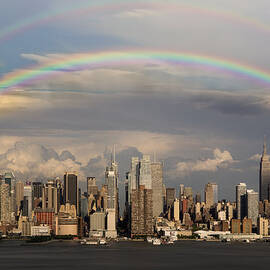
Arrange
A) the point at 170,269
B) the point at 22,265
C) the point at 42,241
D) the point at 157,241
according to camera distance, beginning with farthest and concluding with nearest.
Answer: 1. the point at 42,241
2. the point at 157,241
3. the point at 22,265
4. the point at 170,269

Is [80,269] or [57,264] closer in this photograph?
[80,269]

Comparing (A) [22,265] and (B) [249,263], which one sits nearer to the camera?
(A) [22,265]

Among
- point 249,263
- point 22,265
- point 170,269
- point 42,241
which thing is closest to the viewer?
point 170,269

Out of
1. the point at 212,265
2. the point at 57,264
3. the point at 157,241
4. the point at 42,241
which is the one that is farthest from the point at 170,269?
the point at 42,241

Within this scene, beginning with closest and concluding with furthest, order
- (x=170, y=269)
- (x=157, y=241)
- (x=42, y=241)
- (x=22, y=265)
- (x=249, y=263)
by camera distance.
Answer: (x=170, y=269), (x=22, y=265), (x=249, y=263), (x=157, y=241), (x=42, y=241)

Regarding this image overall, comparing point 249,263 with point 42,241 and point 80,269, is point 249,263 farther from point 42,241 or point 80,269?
point 42,241

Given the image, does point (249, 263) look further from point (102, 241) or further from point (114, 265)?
point (102, 241)

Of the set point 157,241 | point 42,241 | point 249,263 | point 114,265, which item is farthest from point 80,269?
point 42,241

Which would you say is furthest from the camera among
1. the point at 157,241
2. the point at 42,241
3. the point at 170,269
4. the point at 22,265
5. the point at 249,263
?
the point at 42,241

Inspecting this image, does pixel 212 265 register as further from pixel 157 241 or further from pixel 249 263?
pixel 157 241

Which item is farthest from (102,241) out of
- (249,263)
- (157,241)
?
(249,263)
